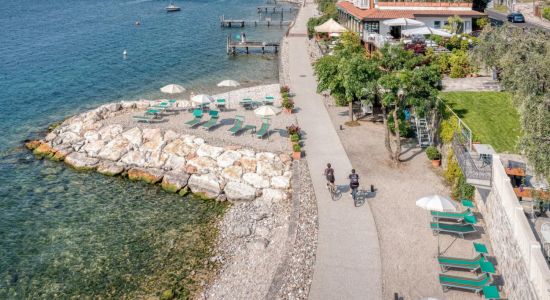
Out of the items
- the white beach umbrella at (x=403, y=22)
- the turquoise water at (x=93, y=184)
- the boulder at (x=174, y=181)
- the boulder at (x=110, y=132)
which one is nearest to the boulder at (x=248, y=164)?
the turquoise water at (x=93, y=184)

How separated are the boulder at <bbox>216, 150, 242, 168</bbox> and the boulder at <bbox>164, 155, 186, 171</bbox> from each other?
96.6 inches

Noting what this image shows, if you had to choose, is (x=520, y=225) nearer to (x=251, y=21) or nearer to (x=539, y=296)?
(x=539, y=296)

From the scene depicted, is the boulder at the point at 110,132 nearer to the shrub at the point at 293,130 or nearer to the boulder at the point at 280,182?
the shrub at the point at 293,130

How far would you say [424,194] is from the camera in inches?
889

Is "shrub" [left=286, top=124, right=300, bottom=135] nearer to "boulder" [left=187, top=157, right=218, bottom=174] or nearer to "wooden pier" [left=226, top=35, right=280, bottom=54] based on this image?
"boulder" [left=187, top=157, right=218, bottom=174]

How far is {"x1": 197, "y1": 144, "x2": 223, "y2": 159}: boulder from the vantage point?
93.9 feet

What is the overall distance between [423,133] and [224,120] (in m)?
14.2

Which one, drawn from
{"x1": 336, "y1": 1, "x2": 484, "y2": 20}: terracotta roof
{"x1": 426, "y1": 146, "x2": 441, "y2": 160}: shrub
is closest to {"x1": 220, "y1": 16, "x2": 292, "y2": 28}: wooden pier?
{"x1": 336, "y1": 1, "x2": 484, "y2": 20}: terracotta roof

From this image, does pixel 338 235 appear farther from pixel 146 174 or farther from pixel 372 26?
pixel 372 26

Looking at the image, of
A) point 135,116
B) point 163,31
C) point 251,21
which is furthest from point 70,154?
point 251,21

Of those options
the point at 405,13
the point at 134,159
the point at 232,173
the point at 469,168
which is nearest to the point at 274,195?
the point at 232,173

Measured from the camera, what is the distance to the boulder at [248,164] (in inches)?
1065

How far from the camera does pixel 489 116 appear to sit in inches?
1096

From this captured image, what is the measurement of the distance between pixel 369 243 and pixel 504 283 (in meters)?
5.08
